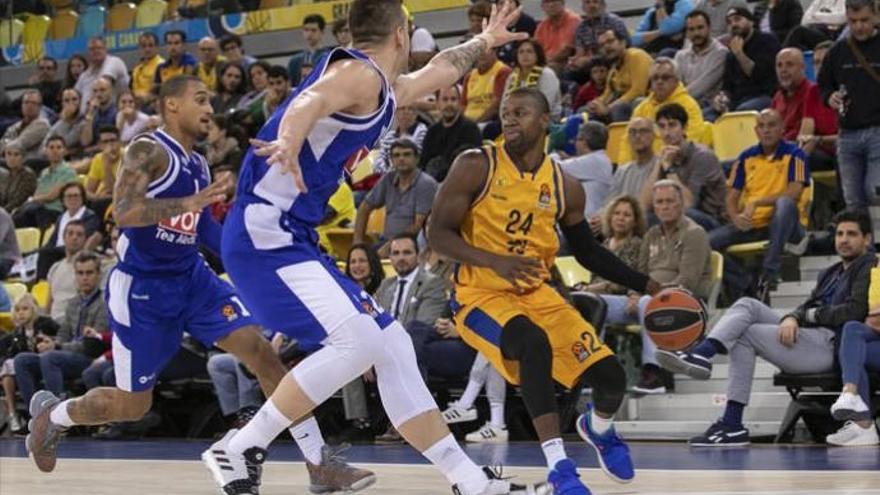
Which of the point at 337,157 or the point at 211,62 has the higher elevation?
the point at 337,157

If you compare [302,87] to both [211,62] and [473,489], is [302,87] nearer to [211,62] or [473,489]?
[473,489]

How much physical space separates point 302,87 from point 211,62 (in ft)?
36.3

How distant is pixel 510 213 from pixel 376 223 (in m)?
5.95

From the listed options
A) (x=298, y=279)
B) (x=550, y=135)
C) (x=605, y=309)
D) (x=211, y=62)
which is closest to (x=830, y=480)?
(x=298, y=279)

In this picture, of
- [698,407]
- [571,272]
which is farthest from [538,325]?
[571,272]

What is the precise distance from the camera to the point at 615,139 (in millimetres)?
11906

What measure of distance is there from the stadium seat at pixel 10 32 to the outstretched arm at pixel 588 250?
1552 cm

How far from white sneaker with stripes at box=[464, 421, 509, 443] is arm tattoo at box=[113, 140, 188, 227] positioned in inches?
144

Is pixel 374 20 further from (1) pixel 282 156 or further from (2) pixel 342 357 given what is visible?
(2) pixel 342 357

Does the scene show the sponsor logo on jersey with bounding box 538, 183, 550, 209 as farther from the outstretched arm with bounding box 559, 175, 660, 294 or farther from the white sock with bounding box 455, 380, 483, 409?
the white sock with bounding box 455, 380, 483, 409

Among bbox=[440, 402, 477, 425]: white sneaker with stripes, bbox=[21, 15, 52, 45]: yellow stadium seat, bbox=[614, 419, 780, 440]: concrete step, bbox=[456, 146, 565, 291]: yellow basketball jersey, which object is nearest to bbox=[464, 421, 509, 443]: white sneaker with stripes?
bbox=[440, 402, 477, 425]: white sneaker with stripes

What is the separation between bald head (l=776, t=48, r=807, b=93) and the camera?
35.1 ft

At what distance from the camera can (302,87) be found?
16.5 ft

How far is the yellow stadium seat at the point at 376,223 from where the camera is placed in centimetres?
1180
